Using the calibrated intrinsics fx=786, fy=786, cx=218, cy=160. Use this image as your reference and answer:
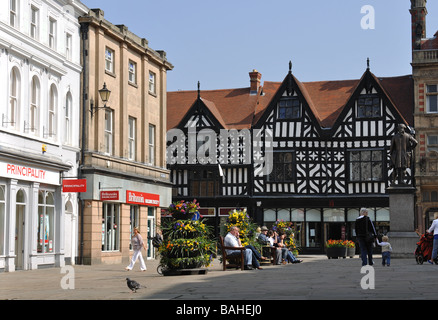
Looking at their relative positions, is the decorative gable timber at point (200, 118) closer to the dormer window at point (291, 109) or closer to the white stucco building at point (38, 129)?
the dormer window at point (291, 109)

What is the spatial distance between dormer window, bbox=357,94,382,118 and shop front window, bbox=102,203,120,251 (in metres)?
19.9

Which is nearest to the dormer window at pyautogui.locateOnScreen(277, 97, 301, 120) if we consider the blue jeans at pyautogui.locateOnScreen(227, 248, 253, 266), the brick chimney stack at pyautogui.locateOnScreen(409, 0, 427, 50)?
the brick chimney stack at pyautogui.locateOnScreen(409, 0, 427, 50)

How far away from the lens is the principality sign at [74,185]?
A: 27703mm

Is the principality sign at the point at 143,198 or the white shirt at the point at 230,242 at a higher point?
the principality sign at the point at 143,198

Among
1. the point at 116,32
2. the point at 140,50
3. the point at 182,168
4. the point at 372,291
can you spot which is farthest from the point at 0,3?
the point at 182,168

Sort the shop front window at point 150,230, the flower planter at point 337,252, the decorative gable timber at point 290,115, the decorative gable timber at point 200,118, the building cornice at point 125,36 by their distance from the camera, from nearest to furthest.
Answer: the building cornice at point 125,36, the flower planter at point 337,252, the shop front window at point 150,230, the decorative gable timber at point 290,115, the decorative gable timber at point 200,118

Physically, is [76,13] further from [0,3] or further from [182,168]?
[182,168]

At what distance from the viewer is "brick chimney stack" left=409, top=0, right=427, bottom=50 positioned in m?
49.9

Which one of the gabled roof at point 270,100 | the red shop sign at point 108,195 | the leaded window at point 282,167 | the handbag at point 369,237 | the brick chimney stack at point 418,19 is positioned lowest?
the handbag at point 369,237

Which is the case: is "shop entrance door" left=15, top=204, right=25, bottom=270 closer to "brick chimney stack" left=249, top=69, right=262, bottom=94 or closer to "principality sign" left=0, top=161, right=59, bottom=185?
"principality sign" left=0, top=161, right=59, bottom=185

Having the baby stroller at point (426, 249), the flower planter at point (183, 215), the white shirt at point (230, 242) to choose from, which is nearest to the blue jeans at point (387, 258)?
the baby stroller at point (426, 249)

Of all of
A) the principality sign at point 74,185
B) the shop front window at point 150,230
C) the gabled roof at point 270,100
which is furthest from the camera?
the gabled roof at point 270,100

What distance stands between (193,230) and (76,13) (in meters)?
14.4

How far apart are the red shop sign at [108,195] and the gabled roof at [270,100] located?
1938cm
